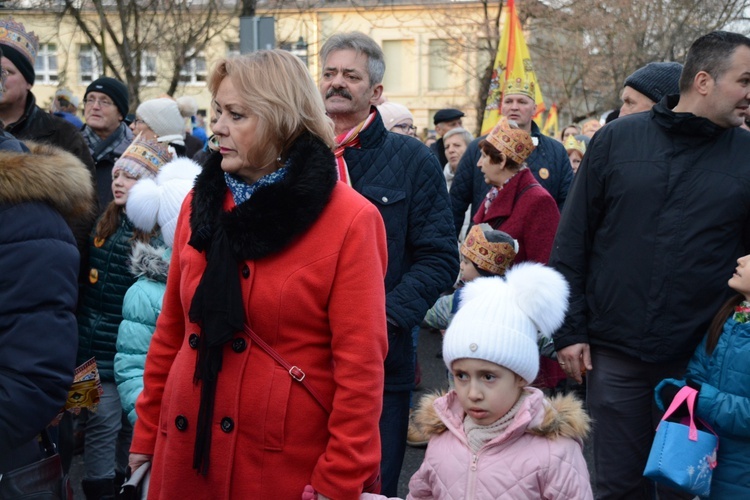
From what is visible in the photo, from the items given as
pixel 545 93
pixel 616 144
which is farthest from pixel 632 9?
pixel 616 144

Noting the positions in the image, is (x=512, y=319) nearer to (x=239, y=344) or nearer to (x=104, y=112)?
(x=239, y=344)

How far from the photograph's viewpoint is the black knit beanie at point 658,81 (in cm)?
500

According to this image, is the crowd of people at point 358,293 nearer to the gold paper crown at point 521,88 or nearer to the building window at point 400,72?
the gold paper crown at point 521,88

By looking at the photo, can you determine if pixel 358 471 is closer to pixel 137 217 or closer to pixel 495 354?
pixel 495 354

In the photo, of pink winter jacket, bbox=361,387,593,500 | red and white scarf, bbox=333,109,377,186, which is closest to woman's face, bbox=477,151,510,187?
red and white scarf, bbox=333,109,377,186

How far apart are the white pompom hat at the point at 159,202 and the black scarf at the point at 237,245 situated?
175 centimetres

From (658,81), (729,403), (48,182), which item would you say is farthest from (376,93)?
(658,81)

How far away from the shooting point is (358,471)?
2494mm

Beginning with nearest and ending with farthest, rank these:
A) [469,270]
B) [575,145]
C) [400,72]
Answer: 1. [469,270]
2. [575,145]
3. [400,72]

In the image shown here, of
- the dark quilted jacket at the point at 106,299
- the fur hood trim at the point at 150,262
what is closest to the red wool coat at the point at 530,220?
the fur hood trim at the point at 150,262

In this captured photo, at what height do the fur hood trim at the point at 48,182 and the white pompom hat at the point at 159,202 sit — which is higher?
the fur hood trim at the point at 48,182

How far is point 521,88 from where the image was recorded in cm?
741

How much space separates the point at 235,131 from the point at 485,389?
1351 millimetres

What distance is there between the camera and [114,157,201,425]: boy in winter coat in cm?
400
